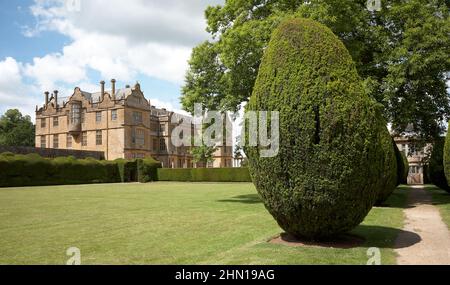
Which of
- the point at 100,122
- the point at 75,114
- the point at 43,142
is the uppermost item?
the point at 75,114

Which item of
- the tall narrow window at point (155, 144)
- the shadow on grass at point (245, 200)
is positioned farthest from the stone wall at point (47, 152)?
the shadow on grass at point (245, 200)

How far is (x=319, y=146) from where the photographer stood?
723cm

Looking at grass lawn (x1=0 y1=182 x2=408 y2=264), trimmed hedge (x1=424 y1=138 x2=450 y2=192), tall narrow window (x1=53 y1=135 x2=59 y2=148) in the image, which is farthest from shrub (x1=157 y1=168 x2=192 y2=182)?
grass lawn (x1=0 y1=182 x2=408 y2=264)

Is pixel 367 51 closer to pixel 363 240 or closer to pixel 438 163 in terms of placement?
pixel 438 163

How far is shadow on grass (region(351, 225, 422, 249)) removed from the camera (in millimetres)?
8008

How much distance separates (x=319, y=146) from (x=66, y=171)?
1522 inches

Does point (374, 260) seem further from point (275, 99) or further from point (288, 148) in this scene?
point (275, 99)

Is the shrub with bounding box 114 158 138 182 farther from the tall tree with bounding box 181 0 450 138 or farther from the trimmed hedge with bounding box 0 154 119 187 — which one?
the tall tree with bounding box 181 0 450 138

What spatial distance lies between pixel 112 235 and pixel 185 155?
6657 cm

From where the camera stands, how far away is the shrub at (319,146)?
283 inches

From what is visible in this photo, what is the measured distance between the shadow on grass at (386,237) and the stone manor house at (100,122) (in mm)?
51302

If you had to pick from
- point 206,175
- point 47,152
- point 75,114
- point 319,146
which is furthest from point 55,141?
point 319,146

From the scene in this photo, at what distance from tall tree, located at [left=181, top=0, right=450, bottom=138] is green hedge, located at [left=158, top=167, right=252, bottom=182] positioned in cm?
2588

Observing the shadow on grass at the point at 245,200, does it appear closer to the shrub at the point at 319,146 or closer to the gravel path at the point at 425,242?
the gravel path at the point at 425,242
